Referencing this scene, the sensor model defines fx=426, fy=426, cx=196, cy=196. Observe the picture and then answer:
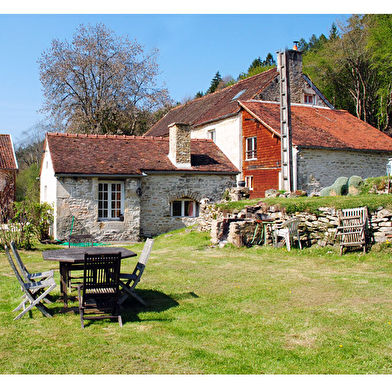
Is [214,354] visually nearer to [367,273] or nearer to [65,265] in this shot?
[65,265]

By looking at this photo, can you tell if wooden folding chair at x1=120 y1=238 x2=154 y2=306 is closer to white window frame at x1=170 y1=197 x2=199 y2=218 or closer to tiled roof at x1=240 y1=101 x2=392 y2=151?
white window frame at x1=170 y1=197 x2=199 y2=218

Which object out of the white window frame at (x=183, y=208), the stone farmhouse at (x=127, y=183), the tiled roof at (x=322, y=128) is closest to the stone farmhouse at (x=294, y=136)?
the tiled roof at (x=322, y=128)

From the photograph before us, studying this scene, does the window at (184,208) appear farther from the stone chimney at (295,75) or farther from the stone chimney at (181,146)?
the stone chimney at (295,75)

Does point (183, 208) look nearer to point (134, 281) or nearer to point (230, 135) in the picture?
point (230, 135)

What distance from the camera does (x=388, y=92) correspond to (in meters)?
37.2

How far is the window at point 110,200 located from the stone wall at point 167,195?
100cm

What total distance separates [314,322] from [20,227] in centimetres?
1105

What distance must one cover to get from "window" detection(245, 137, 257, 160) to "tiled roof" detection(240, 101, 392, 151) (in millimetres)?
1479

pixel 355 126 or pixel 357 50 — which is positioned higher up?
pixel 357 50

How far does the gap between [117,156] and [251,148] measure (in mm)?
8017

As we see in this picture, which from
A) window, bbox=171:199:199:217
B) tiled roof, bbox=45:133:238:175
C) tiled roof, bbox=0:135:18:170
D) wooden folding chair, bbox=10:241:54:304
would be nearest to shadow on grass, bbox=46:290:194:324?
wooden folding chair, bbox=10:241:54:304

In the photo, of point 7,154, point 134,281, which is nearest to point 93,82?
point 7,154

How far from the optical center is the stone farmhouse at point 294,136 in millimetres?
20516

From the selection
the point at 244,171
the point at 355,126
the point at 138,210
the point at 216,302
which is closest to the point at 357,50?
the point at 355,126
